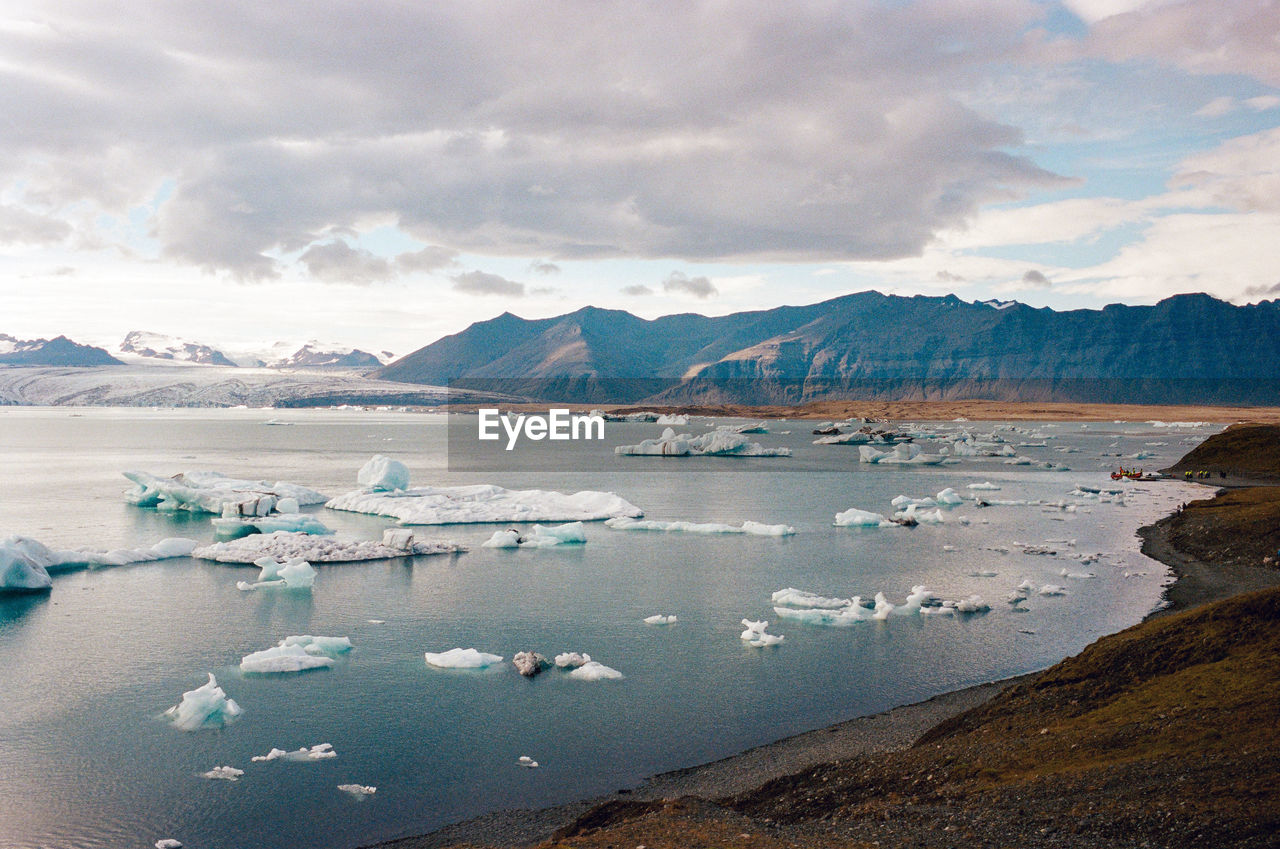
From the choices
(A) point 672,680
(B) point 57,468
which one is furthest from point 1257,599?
(B) point 57,468

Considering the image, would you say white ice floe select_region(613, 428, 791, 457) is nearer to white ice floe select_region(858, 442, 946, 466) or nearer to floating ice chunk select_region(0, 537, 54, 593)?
white ice floe select_region(858, 442, 946, 466)

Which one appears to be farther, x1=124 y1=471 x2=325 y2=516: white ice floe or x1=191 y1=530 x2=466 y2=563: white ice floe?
x1=124 y1=471 x2=325 y2=516: white ice floe

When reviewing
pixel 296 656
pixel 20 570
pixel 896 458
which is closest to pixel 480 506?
pixel 20 570

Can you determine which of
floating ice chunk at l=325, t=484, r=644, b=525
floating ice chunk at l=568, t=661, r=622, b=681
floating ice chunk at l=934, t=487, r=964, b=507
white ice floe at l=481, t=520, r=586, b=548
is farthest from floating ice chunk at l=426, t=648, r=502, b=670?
floating ice chunk at l=934, t=487, r=964, b=507

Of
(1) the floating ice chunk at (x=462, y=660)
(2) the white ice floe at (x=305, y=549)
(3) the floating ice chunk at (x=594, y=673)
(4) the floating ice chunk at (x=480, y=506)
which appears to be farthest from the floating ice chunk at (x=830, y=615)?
(4) the floating ice chunk at (x=480, y=506)

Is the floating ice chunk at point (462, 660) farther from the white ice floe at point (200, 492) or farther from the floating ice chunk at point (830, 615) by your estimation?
the white ice floe at point (200, 492)

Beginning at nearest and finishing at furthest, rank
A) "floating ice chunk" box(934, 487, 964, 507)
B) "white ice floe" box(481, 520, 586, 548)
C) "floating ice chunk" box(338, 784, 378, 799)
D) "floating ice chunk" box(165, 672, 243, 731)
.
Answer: "floating ice chunk" box(338, 784, 378, 799) < "floating ice chunk" box(165, 672, 243, 731) < "white ice floe" box(481, 520, 586, 548) < "floating ice chunk" box(934, 487, 964, 507)

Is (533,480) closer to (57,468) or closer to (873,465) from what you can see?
(873,465)
